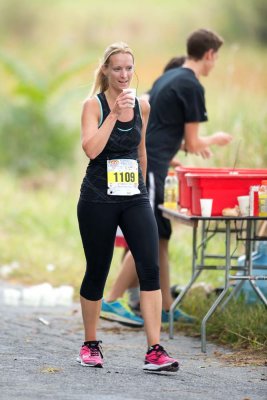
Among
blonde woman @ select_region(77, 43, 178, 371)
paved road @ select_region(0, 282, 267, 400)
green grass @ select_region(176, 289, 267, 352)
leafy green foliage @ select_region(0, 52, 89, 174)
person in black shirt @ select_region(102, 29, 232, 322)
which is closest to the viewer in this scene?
paved road @ select_region(0, 282, 267, 400)

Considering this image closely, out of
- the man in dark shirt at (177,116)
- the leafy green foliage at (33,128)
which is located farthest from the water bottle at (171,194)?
the leafy green foliage at (33,128)

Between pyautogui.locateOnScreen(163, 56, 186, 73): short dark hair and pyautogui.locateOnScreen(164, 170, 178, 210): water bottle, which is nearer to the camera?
pyautogui.locateOnScreen(164, 170, 178, 210): water bottle

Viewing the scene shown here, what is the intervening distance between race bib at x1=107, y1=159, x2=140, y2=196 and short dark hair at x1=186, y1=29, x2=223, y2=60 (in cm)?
208

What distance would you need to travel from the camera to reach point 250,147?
12.0m

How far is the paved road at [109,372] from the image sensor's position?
20.0 feet

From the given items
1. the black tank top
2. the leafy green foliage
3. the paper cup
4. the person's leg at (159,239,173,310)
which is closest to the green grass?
the person's leg at (159,239,173,310)

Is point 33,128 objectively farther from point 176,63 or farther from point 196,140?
point 196,140

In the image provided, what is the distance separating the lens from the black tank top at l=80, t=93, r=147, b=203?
22.4 feet

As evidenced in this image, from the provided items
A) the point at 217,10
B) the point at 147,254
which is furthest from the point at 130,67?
the point at 217,10

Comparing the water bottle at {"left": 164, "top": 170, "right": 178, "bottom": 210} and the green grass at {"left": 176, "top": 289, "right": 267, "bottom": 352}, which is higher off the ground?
the water bottle at {"left": 164, "top": 170, "right": 178, "bottom": 210}

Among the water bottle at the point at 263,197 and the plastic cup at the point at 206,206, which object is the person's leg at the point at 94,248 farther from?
the water bottle at the point at 263,197

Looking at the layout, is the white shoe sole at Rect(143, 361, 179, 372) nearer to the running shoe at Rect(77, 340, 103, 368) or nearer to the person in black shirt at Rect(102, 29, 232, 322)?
the running shoe at Rect(77, 340, 103, 368)

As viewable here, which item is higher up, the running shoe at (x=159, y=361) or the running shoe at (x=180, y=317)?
the running shoe at (x=159, y=361)

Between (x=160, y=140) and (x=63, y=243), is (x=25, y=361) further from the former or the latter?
(x=63, y=243)
